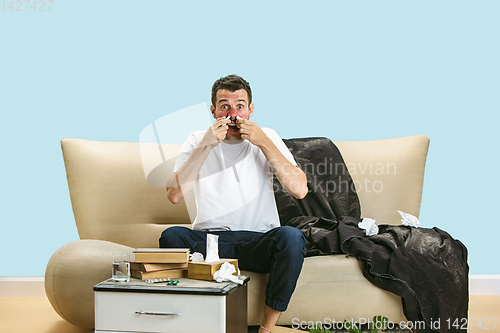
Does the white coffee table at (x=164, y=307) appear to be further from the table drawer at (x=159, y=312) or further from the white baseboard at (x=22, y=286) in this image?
the white baseboard at (x=22, y=286)

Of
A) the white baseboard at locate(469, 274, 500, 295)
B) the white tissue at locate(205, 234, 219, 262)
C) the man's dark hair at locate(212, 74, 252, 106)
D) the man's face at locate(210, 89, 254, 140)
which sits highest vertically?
the man's dark hair at locate(212, 74, 252, 106)

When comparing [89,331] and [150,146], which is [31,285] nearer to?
[89,331]

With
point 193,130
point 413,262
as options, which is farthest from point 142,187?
point 413,262

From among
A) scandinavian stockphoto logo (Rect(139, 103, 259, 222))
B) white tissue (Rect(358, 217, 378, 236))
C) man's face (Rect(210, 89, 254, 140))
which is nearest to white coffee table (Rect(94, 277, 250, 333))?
scandinavian stockphoto logo (Rect(139, 103, 259, 222))

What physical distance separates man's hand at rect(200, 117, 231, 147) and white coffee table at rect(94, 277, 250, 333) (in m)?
0.67

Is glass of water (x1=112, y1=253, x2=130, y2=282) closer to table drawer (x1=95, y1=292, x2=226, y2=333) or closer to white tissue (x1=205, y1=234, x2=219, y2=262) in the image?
table drawer (x1=95, y1=292, x2=226, y2=333)

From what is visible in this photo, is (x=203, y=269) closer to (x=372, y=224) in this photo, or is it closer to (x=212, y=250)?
(x=212, y=250)

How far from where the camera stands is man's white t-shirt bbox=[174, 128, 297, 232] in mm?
1783

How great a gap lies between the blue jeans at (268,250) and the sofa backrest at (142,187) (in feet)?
1.45

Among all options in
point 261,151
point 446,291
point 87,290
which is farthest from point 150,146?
point 446,291

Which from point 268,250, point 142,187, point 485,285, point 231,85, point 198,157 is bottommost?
point 485,285

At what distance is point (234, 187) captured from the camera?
1810 millimetres

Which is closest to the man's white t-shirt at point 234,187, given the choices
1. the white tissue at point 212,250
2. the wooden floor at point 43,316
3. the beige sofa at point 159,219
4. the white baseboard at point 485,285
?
the beige sofa at point 159,219

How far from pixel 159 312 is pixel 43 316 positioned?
4.19 feet
